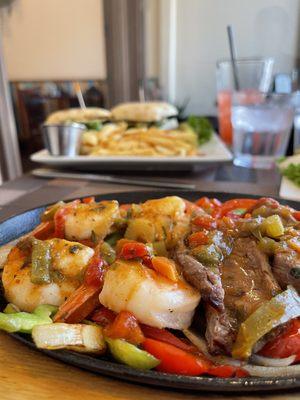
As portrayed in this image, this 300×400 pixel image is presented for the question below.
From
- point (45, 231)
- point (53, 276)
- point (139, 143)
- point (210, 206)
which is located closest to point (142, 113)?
point (139, 143)

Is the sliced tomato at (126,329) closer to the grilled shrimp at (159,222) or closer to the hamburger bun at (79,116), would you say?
the grilled shrimp at (159,222)

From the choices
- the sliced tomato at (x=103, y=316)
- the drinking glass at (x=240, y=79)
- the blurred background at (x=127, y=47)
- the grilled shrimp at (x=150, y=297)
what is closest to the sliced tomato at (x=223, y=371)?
the grilled shrimp at (x=150, y=297)

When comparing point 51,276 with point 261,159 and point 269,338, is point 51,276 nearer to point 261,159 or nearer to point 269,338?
point 269,338

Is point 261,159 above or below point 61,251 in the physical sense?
below

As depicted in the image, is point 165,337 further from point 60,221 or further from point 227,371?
point 60,221

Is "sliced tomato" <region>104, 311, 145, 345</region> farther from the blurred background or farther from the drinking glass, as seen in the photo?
the blurred background

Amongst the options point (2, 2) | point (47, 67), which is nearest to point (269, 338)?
point (47, 67)

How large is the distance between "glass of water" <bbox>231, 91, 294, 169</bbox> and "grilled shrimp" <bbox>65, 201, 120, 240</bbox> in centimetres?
152

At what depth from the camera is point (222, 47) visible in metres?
5.19

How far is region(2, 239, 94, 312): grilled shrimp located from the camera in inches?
33.7

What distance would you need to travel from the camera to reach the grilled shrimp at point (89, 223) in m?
1.08

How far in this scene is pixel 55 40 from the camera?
532 centimetres

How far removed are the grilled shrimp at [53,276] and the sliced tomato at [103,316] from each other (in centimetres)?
8

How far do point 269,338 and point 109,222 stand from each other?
1.75 ft
